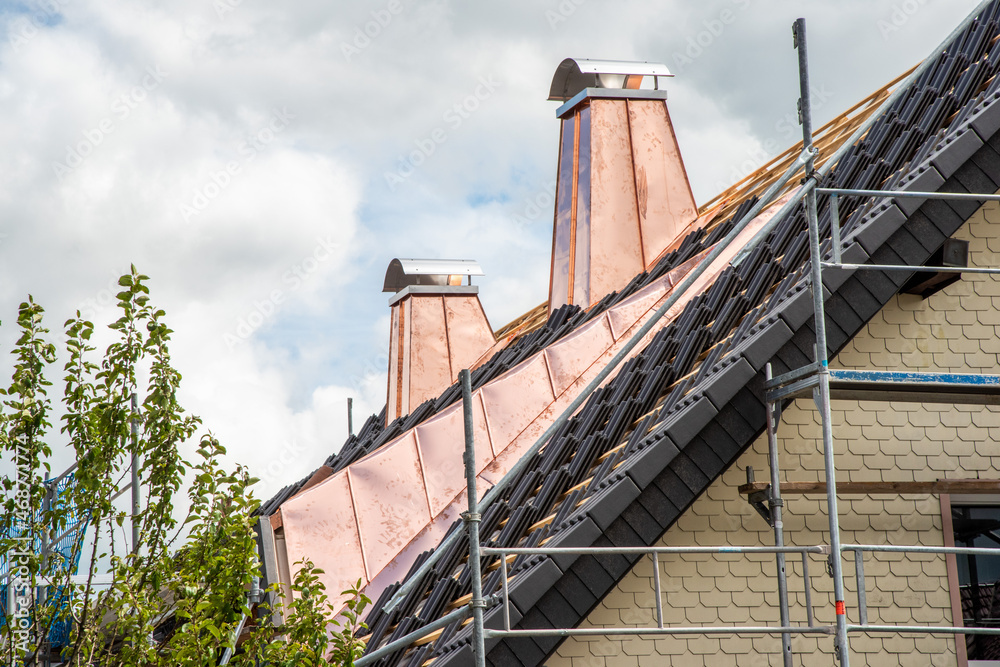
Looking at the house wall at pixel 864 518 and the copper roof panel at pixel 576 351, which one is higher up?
the copper roof panel at pixel 576 351

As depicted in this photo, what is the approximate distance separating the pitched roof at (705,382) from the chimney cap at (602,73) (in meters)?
6.31

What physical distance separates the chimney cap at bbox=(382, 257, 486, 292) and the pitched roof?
9.41m

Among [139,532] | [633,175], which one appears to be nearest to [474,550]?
[139,532]

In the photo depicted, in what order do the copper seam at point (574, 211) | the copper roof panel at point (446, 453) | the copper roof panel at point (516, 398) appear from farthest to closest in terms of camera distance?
1. the copper seam at point (574, 211)
2. the copper roof panel at point (516, 398)
3. the copper roof panel at point (446, 453)

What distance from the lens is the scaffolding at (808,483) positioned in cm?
720

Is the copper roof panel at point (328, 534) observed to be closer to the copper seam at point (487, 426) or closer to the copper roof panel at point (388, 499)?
the copper roof panel at point (388, 499)

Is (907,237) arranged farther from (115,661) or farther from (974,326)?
(115,661)

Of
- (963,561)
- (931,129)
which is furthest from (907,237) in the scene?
(963,561)

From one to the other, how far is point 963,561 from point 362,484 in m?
5.88

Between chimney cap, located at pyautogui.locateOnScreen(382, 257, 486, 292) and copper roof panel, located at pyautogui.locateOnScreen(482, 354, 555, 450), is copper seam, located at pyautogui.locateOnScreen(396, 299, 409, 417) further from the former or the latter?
copper roof panel, located at pyautogui.locateOnScreen(482, 354, 555, 450)

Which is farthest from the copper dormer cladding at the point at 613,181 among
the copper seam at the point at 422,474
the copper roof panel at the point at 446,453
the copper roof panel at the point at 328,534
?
the copper roof panel at the point at 328,534

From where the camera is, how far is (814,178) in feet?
26.1

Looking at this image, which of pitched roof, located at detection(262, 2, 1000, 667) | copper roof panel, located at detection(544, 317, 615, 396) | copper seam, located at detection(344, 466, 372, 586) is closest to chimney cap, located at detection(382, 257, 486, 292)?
copper roof panel, located at detection(544, 317, 615, 396)

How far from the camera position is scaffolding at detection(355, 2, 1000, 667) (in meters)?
7.20
